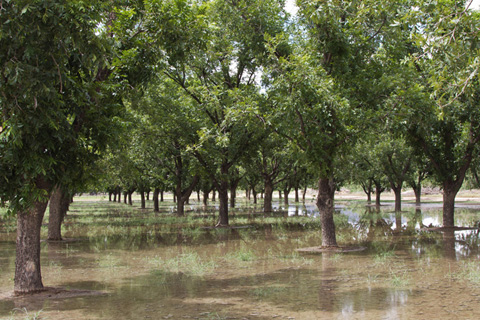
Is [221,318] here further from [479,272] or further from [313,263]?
[479,272]

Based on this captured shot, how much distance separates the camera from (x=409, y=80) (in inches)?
600

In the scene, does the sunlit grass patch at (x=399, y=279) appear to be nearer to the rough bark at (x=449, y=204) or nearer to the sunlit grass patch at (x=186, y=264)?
the sunlit grass patch at (x=186, y=264)

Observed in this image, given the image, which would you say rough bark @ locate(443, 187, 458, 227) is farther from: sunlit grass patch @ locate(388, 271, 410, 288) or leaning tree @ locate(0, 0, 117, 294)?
leaning tree @ locate(0, 0, 117, 294)

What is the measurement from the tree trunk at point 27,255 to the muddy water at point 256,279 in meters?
0.50

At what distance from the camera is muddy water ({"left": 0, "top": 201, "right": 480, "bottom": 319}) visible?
7.39m

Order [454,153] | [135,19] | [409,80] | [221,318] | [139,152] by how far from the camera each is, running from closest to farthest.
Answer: [221,318], [135,19], [409,80], [454,153], [139,152]

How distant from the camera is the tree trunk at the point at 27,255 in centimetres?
862

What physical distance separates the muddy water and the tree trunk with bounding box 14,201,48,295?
50 cm

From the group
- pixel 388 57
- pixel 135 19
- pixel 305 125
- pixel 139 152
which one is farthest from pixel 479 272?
pixel 139 152

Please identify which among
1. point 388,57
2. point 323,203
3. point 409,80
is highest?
point 388,57

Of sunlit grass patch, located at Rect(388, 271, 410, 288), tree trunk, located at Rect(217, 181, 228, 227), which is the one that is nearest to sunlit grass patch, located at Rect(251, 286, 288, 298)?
sunlit grass patch, located at Rect(388, 271, 410, 288)

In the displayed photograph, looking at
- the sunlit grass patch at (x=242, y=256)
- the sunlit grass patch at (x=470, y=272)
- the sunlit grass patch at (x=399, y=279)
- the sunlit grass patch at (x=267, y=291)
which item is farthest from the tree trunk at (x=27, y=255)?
the sunlit grass patch at (x=470, y=272)

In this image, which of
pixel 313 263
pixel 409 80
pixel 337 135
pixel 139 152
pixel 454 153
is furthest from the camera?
pixel 139 152

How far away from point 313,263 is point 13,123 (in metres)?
8.72
